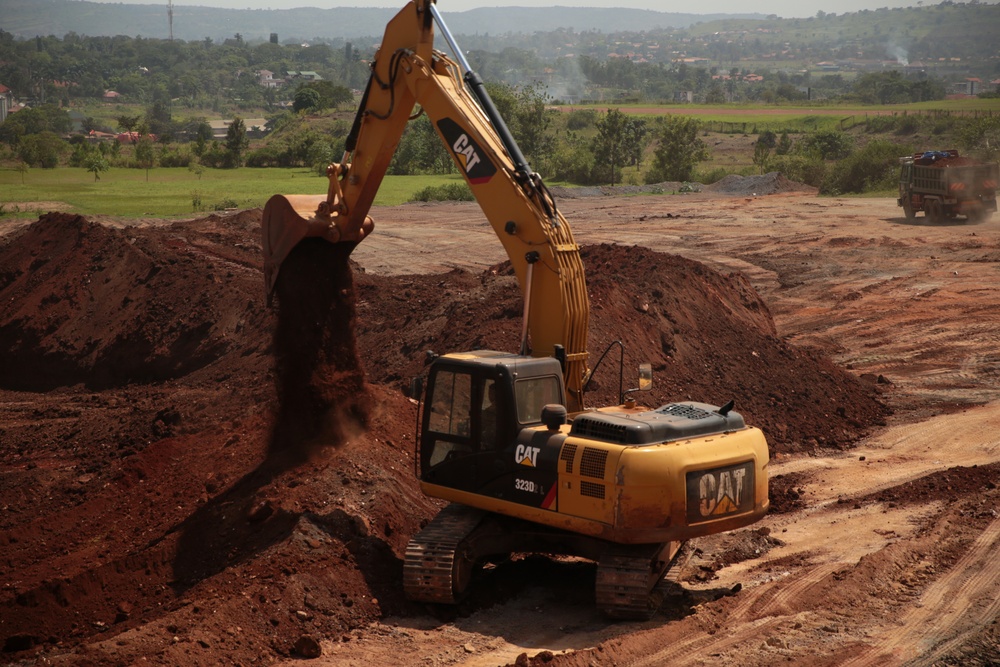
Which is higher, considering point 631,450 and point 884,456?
point 631,450

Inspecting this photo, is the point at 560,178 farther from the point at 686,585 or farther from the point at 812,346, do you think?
the point at 686,585

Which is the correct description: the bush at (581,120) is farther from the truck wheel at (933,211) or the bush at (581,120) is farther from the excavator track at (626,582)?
the excavator track at (626,582)

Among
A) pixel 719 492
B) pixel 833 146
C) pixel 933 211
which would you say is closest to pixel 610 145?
pixel 833 146

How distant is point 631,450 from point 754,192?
41.7m

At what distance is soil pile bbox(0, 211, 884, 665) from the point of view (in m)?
10.8

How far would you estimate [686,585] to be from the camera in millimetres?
11539

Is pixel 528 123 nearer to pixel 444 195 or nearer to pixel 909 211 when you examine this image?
pixel 444 195

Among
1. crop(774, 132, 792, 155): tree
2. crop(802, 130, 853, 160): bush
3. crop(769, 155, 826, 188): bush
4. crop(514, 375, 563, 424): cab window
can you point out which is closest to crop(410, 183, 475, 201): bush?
crop(769, 155, 826, 188): bush

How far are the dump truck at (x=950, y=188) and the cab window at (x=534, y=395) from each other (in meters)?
30.0

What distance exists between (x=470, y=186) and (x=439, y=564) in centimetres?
414

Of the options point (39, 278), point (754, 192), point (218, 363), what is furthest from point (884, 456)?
point (754, 192)

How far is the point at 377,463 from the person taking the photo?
12.9m

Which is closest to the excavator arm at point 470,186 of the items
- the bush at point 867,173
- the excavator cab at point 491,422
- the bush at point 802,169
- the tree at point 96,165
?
the excavator cab at point 491,422

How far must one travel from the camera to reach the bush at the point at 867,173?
48438 millimetres
